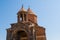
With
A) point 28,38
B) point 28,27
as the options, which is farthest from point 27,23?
point 28,38

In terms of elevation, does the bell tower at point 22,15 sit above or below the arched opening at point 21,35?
above

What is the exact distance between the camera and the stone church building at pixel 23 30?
24.7m

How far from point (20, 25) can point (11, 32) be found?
1667mm

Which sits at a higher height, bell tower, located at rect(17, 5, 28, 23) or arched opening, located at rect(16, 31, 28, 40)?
bell tower, located at rect(17, 5, 28, 23)

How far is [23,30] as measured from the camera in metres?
25.3

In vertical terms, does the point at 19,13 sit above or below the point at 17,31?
above

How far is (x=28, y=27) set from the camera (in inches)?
989

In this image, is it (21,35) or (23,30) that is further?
(21,35)

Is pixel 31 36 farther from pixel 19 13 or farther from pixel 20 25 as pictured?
pixel 19 13

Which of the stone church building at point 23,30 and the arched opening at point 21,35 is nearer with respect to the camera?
the stone church building at point 23,30

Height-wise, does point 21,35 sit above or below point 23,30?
below

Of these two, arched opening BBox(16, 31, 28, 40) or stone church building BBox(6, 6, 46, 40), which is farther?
arched opening BBox(16, 31, 28, 40)

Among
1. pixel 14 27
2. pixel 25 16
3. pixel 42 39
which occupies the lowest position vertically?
pixel 42 39

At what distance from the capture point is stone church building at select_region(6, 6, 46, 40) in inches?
971
